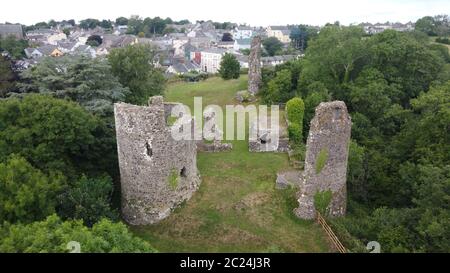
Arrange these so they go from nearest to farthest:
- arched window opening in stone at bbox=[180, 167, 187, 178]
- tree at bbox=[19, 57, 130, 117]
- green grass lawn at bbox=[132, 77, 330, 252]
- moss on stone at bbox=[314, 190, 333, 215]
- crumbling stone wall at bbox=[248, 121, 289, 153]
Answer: green grass lawn at bbox=[132, 77, 330, 252], moss on stone at bbox=[314, 190, 333, 215], arched window opening in stone at bbox=[180, 167, 187, 178], tree at bbox=[19, 57, 130, 117], crumbling stone wall at bbox=[248, 121, 289, 153]

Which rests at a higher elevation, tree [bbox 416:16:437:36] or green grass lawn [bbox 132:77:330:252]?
tree [bbox 416:16:437:36]

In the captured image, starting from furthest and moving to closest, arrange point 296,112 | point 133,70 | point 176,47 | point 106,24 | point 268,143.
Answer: point 106,24
point 176,47
point 133,70
point 296,112
point 268,143

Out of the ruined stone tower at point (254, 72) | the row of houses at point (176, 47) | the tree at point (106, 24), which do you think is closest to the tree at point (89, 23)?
the tree at point (106, 24)

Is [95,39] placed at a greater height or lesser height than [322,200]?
greater

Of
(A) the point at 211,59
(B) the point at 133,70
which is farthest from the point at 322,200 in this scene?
(A) the point at 211,59

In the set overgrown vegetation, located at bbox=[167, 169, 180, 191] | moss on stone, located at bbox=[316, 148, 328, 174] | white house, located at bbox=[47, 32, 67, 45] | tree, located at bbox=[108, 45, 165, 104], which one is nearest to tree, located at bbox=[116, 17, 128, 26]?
white house, located at bbox=[47, 32, 67, 45]

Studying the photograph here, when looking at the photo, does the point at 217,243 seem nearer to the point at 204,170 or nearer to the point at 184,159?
the point at 184,159

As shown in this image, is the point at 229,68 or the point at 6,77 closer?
the point at 6,77

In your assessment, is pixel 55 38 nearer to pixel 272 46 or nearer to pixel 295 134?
pixel 272 46

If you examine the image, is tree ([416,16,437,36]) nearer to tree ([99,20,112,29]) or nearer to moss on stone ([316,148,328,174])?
moss on stone ([316,148,328,174])
